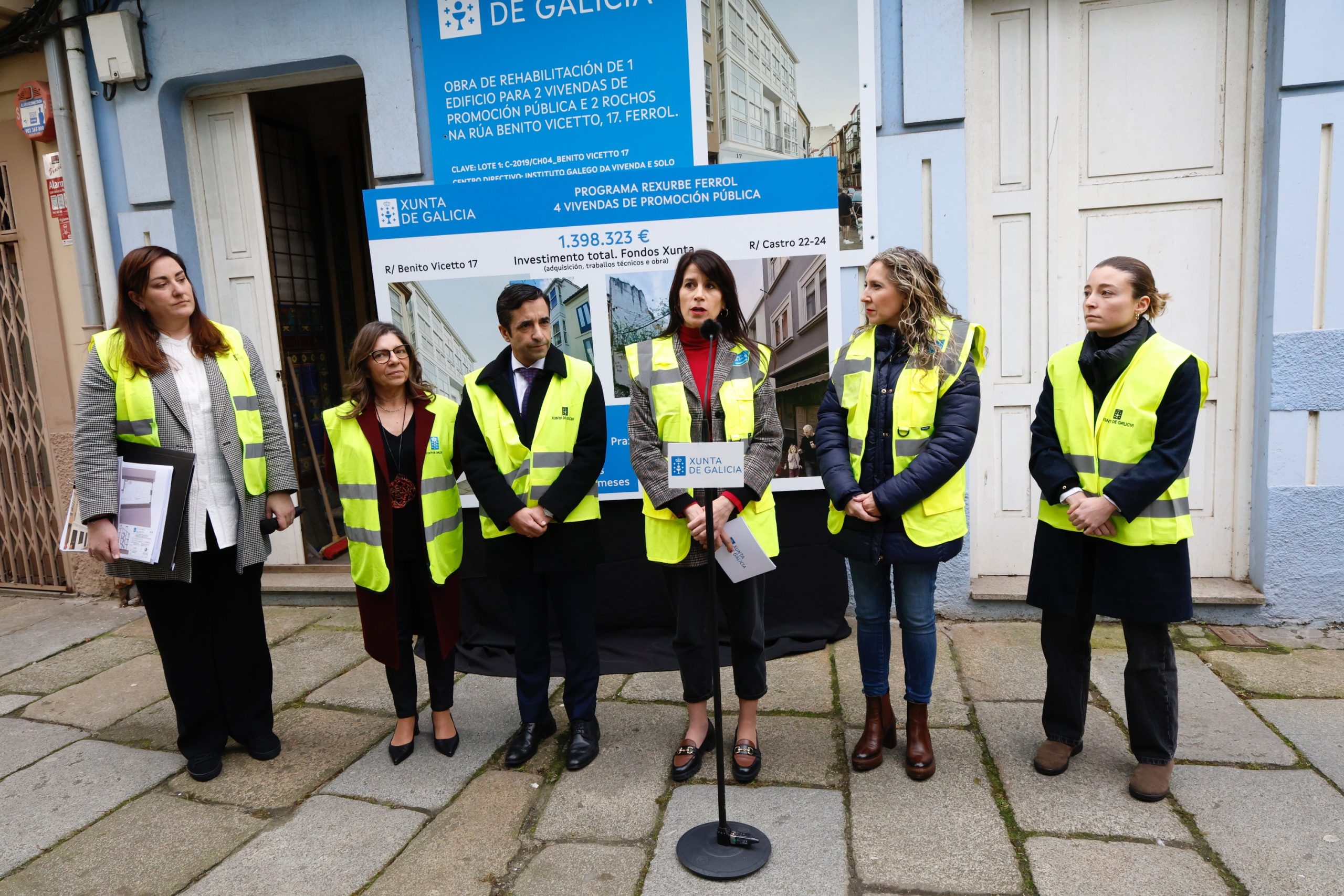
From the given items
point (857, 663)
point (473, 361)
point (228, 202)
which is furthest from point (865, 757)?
point (228, 202)

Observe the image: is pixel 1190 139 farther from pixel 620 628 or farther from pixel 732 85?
pixel 620 628

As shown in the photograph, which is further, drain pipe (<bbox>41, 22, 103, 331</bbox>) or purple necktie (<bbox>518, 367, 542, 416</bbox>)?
drain pipe (<bbox>41, 22, 103, 331</bbox>)

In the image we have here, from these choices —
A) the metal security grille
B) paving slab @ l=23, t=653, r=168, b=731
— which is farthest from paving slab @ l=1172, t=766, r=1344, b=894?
the metal security grille

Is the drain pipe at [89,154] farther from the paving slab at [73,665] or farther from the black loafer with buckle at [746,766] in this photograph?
the black loafer with buckle at [746,766]

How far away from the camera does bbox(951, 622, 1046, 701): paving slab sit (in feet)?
11.8

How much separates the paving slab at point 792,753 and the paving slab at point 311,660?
183 centimetres

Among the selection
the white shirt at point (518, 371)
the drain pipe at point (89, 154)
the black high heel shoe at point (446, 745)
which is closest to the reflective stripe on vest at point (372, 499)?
the white shirt at point (518, 371)

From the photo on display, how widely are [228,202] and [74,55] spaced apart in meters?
1.08

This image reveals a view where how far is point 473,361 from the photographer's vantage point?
4562 millimetres

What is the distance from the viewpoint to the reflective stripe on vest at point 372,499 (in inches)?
121

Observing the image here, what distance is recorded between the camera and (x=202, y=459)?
3152 millimetres

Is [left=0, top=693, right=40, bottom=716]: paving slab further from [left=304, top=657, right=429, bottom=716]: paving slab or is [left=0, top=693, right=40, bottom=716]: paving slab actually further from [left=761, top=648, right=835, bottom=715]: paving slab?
[left=761, top=648, right=835, bottom=715]: paving slab

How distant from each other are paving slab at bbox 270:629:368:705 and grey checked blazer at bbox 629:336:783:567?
1958mm

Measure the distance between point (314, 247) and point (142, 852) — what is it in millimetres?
5204
